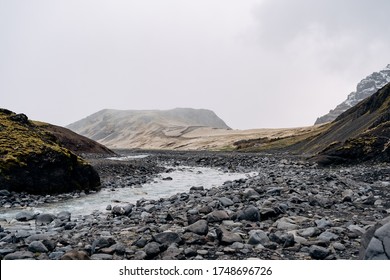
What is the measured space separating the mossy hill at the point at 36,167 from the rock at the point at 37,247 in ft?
37.7

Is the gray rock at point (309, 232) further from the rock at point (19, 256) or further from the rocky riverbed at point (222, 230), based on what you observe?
the rock at point (19, 256)

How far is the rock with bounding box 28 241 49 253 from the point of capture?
7.29 meters

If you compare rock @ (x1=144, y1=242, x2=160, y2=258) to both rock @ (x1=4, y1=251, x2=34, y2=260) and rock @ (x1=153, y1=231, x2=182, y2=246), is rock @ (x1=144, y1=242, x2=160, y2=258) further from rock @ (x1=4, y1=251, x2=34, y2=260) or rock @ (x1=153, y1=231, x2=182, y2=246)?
rock @ (x1=4, y1=251, x2=34, y2=260)

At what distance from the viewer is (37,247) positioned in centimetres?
733

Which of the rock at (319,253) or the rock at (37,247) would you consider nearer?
the rock at (319,253)

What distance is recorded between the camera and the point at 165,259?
6.54 m

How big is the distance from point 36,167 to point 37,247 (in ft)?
42.0

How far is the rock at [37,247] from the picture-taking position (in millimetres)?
7293

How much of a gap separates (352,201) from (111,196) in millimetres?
12398

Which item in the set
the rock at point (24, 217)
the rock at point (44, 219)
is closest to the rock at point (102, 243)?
the rock at point (44, 219)

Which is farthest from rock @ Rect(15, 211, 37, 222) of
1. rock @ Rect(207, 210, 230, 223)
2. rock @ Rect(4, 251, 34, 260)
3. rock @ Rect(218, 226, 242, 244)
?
rock @ Rect(218, 226, 242, 244)

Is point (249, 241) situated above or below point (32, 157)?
below

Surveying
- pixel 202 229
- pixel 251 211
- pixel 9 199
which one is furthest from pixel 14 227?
pixel 251 211
